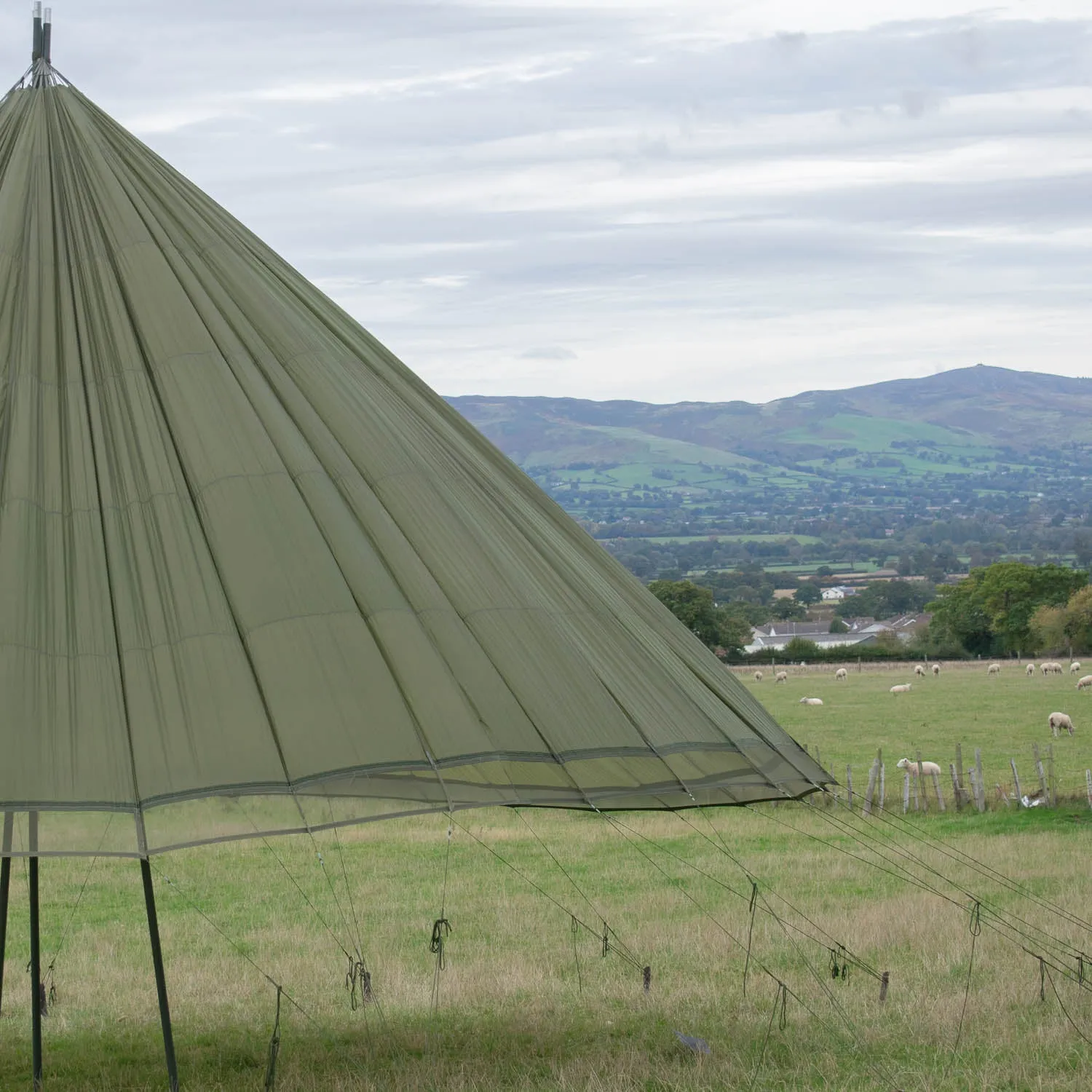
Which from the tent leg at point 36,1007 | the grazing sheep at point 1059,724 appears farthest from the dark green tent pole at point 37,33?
the grazing sheep at point 1059,724

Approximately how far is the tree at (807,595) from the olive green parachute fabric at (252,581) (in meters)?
162

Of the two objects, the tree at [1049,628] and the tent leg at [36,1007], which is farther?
the tree at [1049,628]

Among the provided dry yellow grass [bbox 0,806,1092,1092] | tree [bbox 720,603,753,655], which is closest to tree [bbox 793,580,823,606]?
tree [bbox 720,603,753,655]

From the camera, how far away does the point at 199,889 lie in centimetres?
1988

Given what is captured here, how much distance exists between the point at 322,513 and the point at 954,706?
143 ft

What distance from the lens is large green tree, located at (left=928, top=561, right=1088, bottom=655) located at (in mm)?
84875

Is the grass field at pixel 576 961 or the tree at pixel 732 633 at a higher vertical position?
the grass field at pixel 576 961

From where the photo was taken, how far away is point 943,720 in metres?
43.9

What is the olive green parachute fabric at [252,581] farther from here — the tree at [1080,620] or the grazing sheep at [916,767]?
the tree at [1080,620]

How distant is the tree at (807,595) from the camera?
173 metres

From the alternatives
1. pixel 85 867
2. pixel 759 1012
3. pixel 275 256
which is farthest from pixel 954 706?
pixel 275 256

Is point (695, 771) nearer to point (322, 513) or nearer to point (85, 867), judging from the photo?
point (322, 513)

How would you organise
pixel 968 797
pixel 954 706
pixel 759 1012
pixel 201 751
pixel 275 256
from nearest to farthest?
pixel 201 751
pixel 275 256
pixel 759 1012
pixel 968 797
pixel 954 706

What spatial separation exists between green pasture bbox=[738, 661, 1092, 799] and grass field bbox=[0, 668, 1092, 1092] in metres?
7.48
